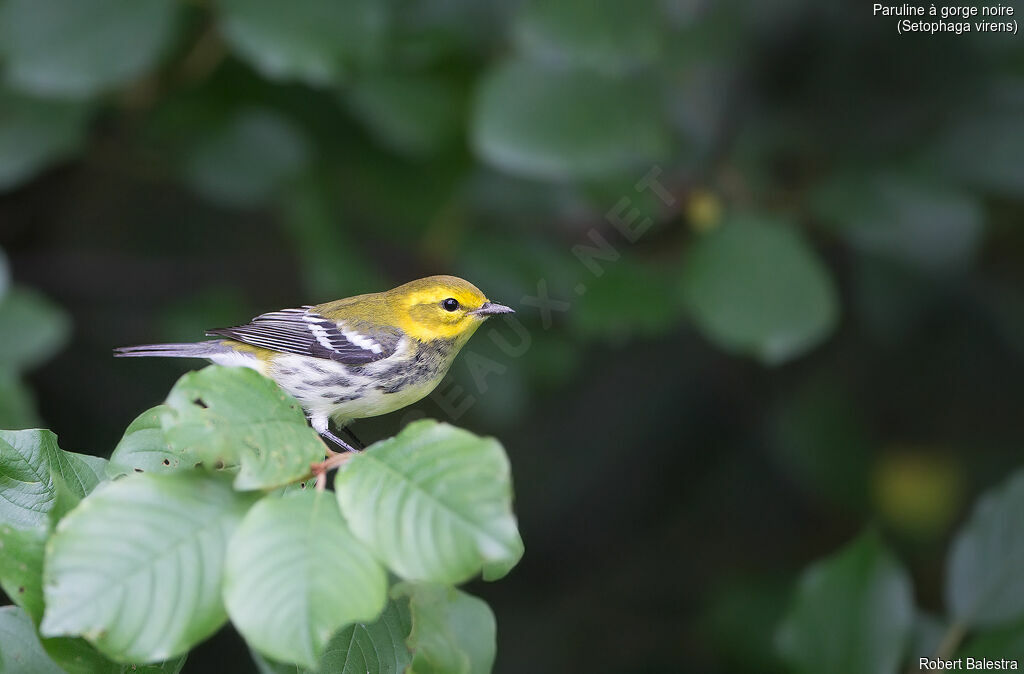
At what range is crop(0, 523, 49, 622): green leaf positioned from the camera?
1.15 meters

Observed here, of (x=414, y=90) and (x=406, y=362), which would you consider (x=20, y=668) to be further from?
(x=414, y=90)

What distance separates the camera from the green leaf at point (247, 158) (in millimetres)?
3115

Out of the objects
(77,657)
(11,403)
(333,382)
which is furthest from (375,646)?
(11,403)

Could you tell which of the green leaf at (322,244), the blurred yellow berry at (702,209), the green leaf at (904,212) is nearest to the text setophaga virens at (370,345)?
the green leaf at (322,244)

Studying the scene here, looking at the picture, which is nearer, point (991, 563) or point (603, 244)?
point (991, 563)

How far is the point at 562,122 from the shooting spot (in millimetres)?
2682

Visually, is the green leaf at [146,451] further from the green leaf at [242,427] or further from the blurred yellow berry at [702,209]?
the blurred yellow berry at [702,209]

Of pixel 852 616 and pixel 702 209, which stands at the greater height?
pixel 702 209

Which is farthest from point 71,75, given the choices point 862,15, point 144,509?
point 862,15

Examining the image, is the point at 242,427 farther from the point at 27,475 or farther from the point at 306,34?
the point at 306,34

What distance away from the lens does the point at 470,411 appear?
3602 millimetres

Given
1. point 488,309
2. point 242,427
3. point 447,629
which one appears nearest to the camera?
point 242,427

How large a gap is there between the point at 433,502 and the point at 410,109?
217cm

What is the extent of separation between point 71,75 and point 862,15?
8.04 feet
